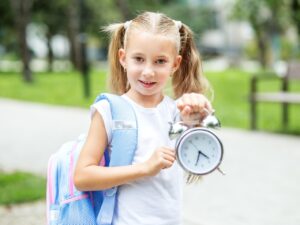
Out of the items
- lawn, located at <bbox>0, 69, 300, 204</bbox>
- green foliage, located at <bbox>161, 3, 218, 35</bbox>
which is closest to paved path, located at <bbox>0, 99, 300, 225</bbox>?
lawn, located at <bbox>0, 69, 300, 204</bbox>

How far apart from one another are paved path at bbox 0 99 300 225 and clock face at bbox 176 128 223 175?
256 centimetres

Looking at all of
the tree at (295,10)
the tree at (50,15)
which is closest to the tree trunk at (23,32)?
the tree at (295,10)

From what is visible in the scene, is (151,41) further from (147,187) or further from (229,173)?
(229,173)

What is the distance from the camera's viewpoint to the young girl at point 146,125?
7.22 feet

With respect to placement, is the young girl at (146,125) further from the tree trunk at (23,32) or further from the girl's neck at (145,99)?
the tree trunk at (23,32)

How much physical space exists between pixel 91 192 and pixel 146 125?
0.31 m

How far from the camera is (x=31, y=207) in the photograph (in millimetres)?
5078

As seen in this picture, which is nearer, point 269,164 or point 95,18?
point 269,164

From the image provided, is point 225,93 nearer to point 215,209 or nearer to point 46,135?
point 46,135

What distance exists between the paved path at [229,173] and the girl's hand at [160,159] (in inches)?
101

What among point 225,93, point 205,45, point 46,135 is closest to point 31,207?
point 46,135

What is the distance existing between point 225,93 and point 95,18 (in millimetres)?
25492

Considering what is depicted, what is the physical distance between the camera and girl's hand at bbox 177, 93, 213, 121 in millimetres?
2148

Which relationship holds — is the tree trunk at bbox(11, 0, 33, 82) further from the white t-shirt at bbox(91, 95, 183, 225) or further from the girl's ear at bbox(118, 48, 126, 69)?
the white t-shirt at bbox(91, 95, 183, 225)
